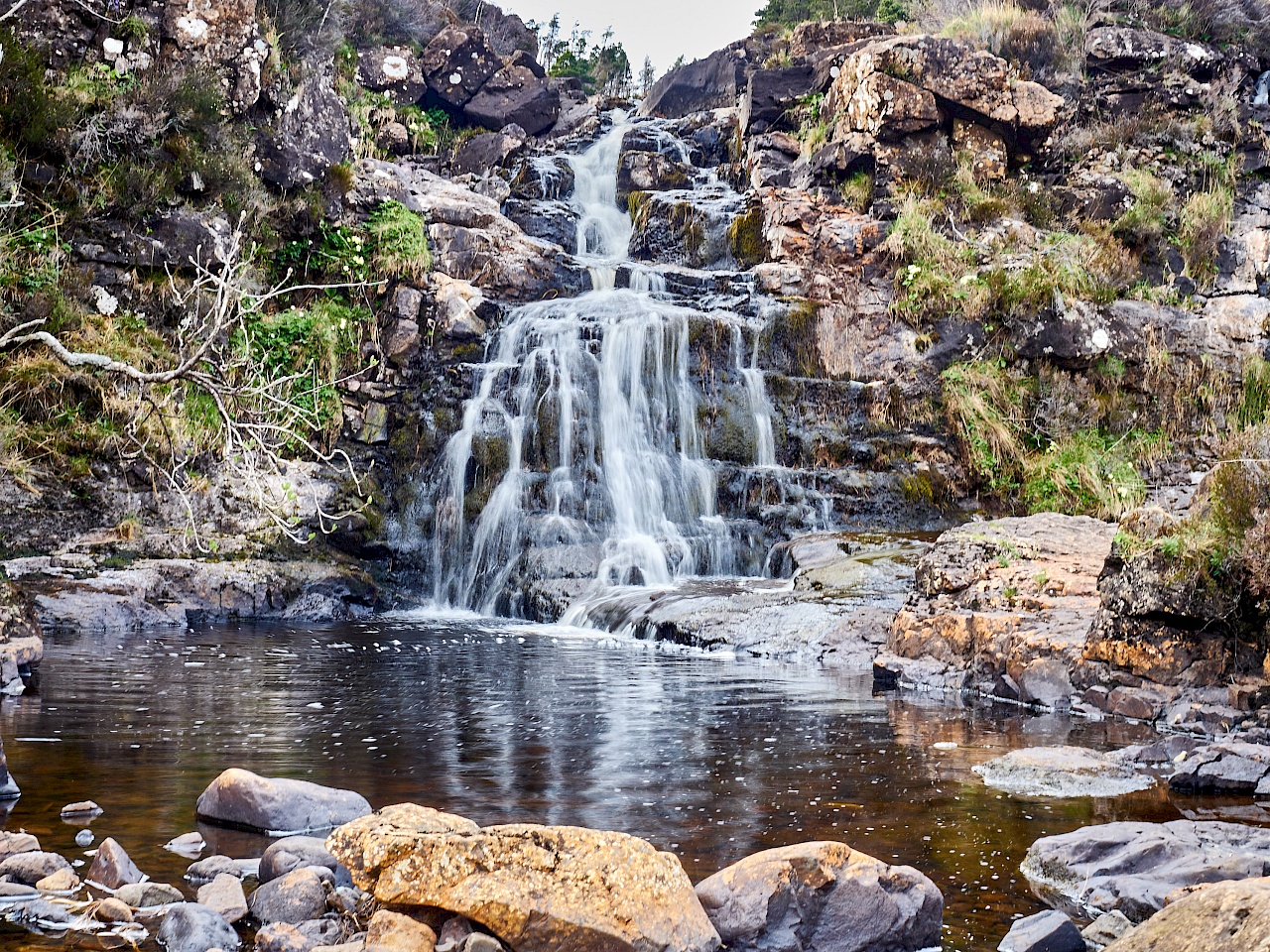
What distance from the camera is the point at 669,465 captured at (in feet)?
48.2

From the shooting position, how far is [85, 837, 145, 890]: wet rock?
312 cm

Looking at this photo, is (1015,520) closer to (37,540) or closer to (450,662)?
(450,662)

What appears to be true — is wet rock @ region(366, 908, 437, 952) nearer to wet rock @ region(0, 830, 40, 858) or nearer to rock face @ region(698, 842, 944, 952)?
rock face @ region(698, 842, 944, 952)

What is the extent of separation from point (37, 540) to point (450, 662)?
5.93 m

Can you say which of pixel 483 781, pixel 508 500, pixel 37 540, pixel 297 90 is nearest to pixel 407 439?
pixel 508 500

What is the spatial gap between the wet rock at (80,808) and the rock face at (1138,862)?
354cm

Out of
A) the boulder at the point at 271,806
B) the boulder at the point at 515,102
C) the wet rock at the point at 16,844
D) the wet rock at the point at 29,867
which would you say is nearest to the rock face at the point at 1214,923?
the boulder at the point at 271,806

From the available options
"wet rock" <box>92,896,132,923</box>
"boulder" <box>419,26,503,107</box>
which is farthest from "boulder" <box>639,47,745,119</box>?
"wet rock" <box>92,896,132,923</box>

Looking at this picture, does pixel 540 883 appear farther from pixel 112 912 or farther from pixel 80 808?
pixel 80 808

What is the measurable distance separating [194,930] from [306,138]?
617 inches

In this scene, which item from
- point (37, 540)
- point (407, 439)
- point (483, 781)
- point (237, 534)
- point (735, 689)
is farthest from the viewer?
point (407, 439)

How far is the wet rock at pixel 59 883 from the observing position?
3064 millimetres

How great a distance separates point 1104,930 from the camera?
9.53 feet

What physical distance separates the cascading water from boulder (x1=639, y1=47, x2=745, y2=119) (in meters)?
12.5
